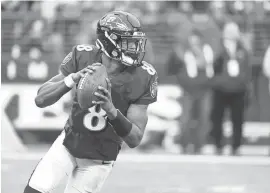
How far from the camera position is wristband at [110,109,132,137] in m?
3.46

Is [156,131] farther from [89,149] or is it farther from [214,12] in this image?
[89,149]

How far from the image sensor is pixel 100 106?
3668 millimetres

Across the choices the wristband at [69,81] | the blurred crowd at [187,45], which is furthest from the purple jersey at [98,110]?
the blurred crowd at [187,45]

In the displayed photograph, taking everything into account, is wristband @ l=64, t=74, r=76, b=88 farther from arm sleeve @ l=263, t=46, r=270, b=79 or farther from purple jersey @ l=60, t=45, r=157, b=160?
arm sleeve @ l=263, t=46, r=270, b=79

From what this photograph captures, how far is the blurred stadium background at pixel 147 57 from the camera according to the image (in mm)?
8820

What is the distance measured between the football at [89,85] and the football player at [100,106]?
0.28 meters

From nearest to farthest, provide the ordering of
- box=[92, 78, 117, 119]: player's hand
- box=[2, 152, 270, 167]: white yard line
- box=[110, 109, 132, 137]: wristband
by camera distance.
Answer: box=[92, 78, 117, 119]: player's hand, box=[110, 109, 132, 137]: wristband, box=[2, 152, 270, 167]: white yard line

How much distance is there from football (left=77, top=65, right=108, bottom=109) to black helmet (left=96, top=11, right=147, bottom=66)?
34cm

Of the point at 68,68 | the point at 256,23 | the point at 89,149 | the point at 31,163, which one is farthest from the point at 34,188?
the point at 256,23

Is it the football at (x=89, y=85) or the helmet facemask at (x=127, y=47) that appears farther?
the helmet facemask at (x=127, y=47)

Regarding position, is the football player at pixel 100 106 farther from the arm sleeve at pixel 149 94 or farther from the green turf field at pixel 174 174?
the green turf field at pixel 174 174

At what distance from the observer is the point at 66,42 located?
9.41 m

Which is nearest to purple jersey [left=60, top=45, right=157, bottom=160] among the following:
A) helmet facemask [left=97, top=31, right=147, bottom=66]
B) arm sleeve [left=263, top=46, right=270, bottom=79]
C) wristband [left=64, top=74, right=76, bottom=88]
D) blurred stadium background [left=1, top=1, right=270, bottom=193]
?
helmet facemask [left=97, top=31, right=147, bottom=66]

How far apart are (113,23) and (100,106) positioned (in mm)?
478
